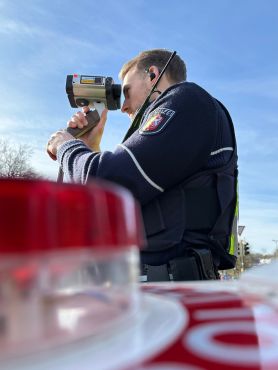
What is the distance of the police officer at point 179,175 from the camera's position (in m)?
1.65

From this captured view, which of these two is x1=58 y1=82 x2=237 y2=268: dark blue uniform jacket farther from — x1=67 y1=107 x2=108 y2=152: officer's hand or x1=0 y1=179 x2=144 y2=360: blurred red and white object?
x1=0 y1=179 x2=144 y2=360: blurred red and white object

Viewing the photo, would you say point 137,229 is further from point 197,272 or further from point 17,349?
point 197,272

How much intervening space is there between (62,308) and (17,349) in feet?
0.31

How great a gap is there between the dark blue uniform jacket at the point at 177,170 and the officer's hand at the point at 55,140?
199mm

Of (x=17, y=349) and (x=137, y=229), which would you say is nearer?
(x=17, y=349)

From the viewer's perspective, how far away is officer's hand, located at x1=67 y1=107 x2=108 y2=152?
2578 mm

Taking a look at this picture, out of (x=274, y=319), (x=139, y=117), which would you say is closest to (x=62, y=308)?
(x=274, y=319)

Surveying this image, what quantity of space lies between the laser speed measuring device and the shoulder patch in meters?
1.04

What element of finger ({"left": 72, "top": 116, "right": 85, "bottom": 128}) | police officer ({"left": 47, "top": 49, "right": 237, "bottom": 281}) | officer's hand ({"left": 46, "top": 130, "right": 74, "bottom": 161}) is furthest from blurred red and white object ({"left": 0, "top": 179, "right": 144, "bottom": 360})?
finger ({"left": 72, "top": 116, "right": 85, "bottom": 128})

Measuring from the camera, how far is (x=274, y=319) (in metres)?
0.43

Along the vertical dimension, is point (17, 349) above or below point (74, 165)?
below

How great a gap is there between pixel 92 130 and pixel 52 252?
2.45 m

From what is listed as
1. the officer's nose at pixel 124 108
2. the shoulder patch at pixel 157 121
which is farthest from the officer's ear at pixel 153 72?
the shoulder patch at pixel 157 121

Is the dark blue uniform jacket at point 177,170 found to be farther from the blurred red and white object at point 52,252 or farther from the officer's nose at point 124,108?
the blurred red and white object at point 52,252
